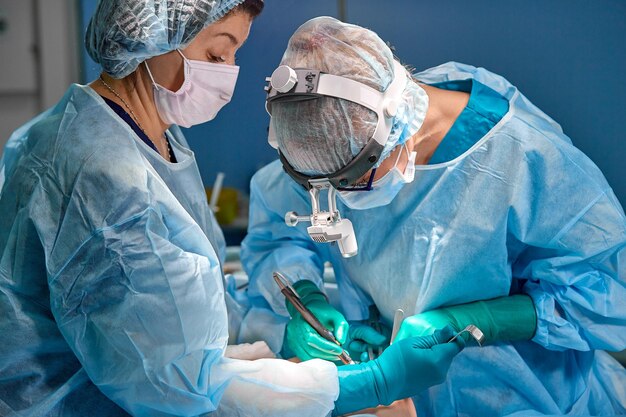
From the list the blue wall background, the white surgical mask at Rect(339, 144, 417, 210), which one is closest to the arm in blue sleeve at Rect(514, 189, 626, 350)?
the white surgical mask at Rect(339, 144, 417, 210)

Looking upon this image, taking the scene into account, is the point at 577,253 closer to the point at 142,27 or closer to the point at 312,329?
the point at 312,329

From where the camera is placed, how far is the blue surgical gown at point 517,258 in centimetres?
168

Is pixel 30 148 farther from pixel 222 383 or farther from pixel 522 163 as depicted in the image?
pixel 522 163

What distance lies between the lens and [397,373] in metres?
1.61

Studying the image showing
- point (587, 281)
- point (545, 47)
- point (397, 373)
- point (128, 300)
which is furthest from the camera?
point (545, 47)

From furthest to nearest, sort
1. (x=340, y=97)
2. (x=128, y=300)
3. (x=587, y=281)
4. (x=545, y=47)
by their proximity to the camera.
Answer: (x=545, y=47), (x=587, y=281), (x=340, y=97), (x=128, y=300)

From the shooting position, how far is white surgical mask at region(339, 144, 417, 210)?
1.63 m

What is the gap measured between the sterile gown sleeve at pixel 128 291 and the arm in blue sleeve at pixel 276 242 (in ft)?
1.98

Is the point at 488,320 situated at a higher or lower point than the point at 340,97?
lower

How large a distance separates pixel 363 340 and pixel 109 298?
0.78 meters

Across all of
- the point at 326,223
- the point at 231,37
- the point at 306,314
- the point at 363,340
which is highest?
the point at 231,37

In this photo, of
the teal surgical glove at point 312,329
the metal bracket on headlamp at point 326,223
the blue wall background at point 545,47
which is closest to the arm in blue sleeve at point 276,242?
the teal surgical glove at point 312,329

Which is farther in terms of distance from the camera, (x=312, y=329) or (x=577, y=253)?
(x=312, y=329)

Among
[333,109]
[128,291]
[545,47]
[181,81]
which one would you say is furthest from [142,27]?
[545,47]
